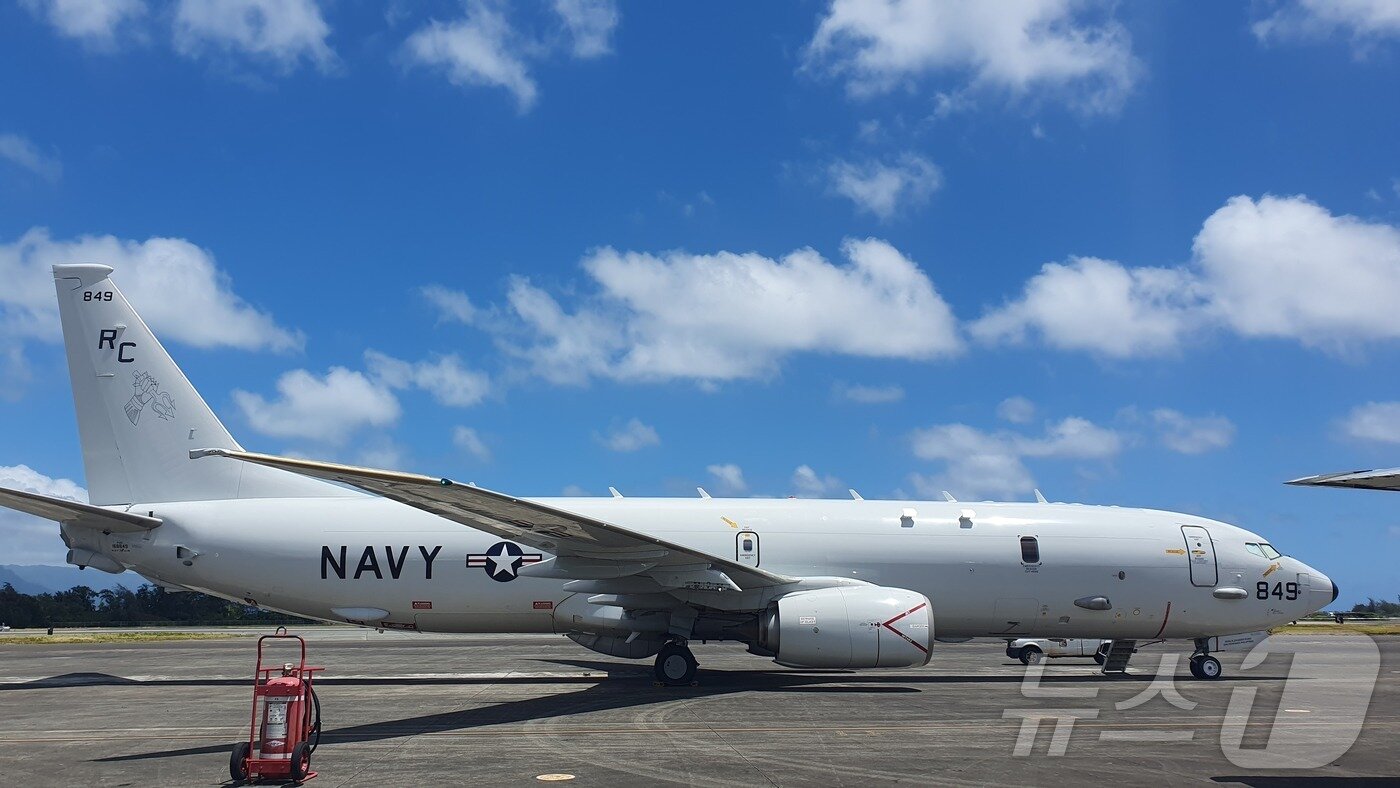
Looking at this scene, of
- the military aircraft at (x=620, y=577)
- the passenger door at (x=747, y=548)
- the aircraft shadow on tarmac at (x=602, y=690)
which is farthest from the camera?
the passenger door at (x=747, y=548)

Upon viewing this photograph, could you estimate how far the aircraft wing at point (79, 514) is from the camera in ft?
52.9

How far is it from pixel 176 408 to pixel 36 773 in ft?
36.1

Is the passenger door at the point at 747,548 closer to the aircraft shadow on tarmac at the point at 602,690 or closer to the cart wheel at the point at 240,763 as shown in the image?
the aircraft shadow on tarmac at the point at 602,690

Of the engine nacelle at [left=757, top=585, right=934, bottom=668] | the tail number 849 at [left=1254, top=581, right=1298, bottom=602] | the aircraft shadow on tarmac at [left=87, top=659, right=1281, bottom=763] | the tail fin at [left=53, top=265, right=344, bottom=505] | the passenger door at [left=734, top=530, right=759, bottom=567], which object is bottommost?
the aircraft shadow on tarmac at [left=87, top=659, right=1281, bottom=763]

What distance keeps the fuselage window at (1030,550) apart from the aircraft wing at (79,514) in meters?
16.7

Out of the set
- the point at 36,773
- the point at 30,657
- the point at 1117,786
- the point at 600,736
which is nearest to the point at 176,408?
the point at 36,773

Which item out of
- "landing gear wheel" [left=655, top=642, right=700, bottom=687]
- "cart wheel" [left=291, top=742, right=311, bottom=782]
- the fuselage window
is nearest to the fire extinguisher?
"cart wheel" [left=291, top=742, right=311, bottom=782]

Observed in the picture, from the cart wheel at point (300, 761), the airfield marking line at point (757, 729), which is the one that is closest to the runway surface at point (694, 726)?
the airfield marking line at point (757, 729)

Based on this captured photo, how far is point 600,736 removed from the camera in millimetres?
12086

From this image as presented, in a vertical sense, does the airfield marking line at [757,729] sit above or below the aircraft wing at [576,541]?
below

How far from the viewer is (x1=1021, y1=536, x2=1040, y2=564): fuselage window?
19250 millimetres

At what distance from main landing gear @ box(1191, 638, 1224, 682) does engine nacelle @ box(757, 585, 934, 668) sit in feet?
23.9

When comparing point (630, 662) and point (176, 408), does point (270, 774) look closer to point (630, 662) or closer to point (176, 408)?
point (176, 408)

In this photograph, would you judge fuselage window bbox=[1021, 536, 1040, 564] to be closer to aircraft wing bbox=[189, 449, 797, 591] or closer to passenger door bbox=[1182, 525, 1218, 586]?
passenger door bbox=[1182, 525, 1218, 586]
